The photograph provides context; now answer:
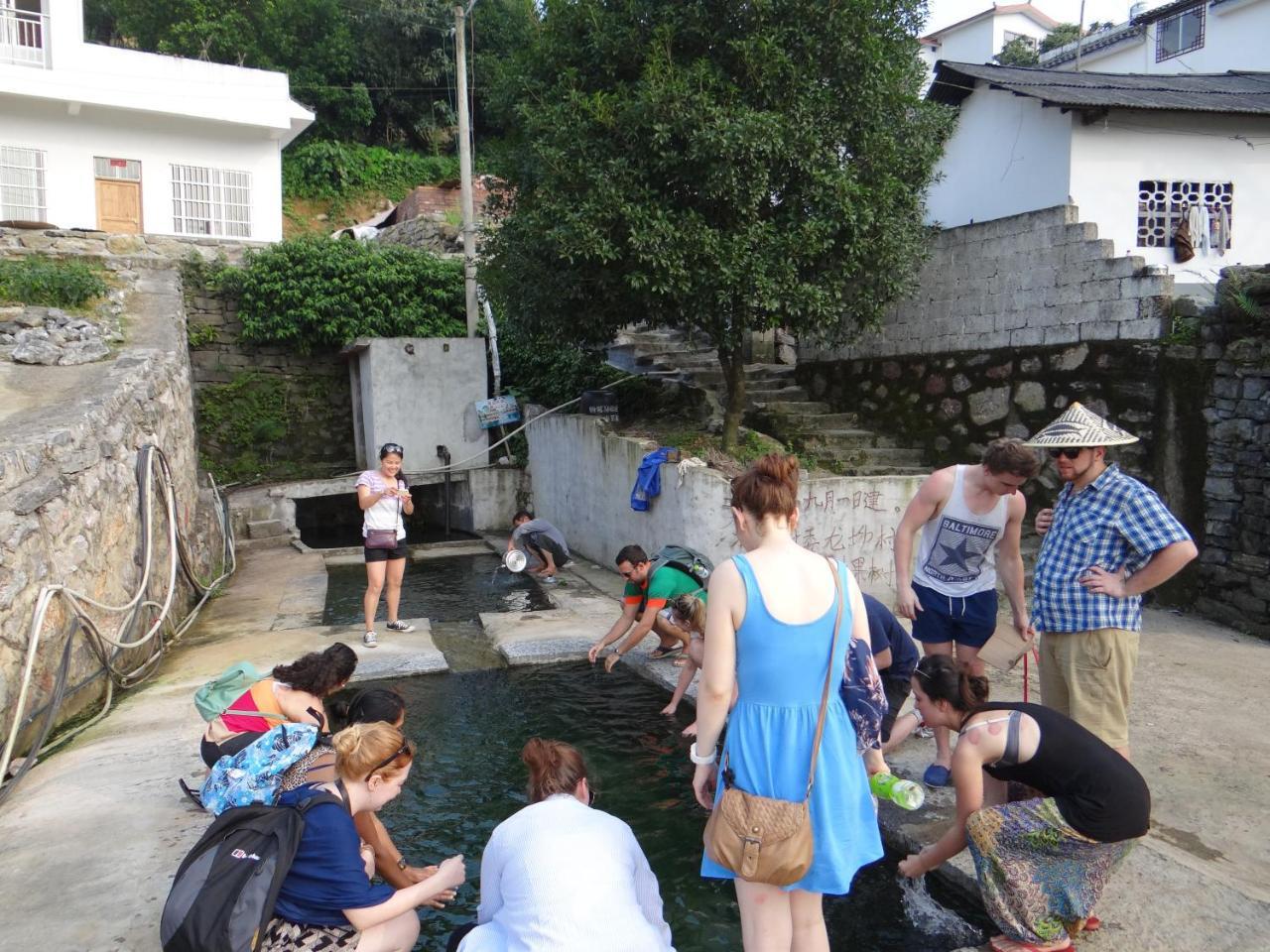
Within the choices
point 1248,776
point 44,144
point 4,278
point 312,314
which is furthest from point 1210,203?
point 44,144

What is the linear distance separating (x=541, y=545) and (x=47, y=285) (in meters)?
7.04

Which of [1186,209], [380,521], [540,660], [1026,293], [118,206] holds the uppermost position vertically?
[118,206]

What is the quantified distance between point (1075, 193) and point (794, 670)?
9296 mm

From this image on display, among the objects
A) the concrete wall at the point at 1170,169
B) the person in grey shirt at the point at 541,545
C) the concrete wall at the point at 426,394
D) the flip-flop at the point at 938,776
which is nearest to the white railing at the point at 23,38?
the concrete wall at the point at 426,394

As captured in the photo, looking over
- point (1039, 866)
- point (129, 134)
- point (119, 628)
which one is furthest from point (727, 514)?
point (129, 134)

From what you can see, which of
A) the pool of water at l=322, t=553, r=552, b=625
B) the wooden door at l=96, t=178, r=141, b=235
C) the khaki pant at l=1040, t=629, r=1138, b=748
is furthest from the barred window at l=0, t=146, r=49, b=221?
the khaki pant at l=1040, t=629, r=1138, b=748

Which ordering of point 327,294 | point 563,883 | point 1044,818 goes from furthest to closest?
point 327,294 → point 1044,818 → point 563,883

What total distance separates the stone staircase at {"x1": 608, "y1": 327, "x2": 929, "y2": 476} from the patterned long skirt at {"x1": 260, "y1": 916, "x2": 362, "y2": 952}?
7.34m

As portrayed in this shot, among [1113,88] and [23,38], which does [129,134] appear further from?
[1113,88]

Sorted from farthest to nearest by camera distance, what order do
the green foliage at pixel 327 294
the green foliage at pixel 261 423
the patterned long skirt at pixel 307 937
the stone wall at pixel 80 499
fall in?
the green foliage at pixel 261 423 < the green foliage at pixel 327 294 < the stone wall at pixel 80 499 < the patterned long skirt at pixel 307 937

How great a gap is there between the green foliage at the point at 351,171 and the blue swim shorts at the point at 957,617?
81.5 ft

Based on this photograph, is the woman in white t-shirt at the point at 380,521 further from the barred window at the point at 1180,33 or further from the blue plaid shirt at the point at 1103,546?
the barred window at the point at 1180,33

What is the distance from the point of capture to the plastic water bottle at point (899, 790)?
9.73ft

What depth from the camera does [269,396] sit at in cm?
1515
